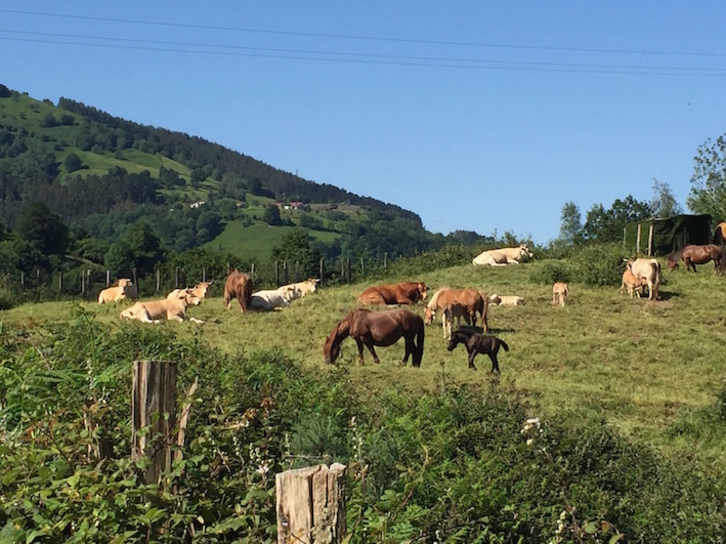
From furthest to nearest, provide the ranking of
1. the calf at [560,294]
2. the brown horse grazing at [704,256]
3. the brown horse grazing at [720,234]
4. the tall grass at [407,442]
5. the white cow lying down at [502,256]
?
the white cow lying down at [502,256]
the brown horse grazing at [720,234]
the brown horse grazing at [704,256]
the calf at [560,294]
the tall grass at [407,442]

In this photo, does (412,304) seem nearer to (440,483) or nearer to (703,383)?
(703,383)

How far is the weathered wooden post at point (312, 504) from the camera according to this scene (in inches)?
149

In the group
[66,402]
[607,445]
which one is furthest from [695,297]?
[66,402]

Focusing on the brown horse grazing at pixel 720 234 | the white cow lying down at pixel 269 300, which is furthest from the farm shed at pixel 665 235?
the white cow lying down at pixel 269 300

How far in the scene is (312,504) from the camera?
3.82 metres

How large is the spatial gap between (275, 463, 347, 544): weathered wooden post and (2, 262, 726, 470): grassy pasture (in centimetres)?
618

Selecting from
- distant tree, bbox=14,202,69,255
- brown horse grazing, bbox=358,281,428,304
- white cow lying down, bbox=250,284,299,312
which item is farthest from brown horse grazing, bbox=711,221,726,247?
distant tree, bbox=14,202,69,255

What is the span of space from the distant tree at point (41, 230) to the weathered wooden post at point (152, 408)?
76.3 metres

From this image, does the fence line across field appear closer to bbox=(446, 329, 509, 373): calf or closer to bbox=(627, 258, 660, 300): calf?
bbox=(627, 258, 660, 300): calf

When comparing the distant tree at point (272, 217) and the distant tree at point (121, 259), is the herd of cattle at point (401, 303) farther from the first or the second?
the distant tree at point (272, 217)

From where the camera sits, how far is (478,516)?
6953 millimetres

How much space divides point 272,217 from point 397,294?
14211cm

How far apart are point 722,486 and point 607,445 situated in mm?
1127

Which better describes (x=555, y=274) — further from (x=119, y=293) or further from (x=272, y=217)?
(x=272, y=217)
